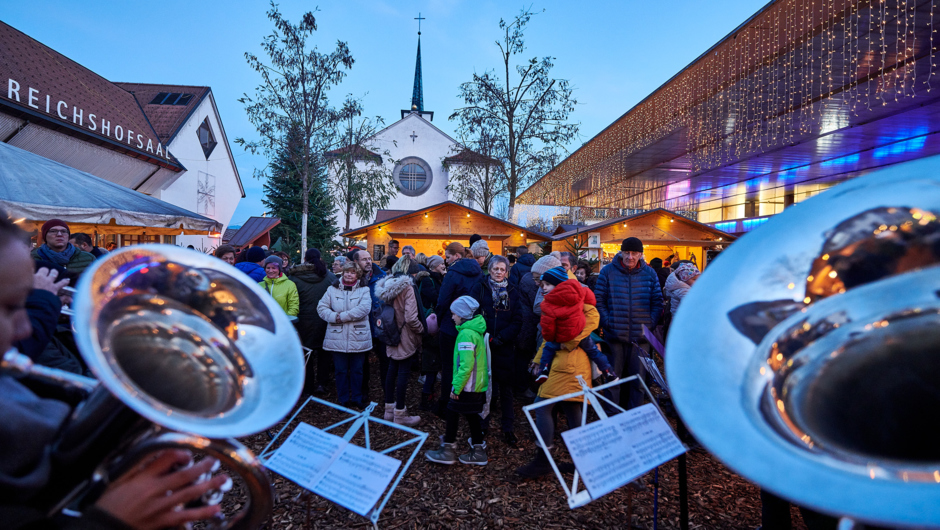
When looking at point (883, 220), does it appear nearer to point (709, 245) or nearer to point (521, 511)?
point (521, 511)

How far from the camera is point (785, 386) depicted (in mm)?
1118

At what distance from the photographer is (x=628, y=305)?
4.28 metres

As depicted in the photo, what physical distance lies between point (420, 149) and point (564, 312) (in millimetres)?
33048

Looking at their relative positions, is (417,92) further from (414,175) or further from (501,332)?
(501,332)

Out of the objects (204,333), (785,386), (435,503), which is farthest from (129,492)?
(435,503)

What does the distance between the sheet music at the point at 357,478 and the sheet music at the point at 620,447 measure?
0.88m

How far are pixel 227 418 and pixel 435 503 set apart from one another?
8.41 feet

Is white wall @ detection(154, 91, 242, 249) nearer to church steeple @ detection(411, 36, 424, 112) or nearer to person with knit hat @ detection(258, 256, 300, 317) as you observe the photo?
person with knit hat @ detection(258, 256, 300, 317)

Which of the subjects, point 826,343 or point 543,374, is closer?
point 826,343

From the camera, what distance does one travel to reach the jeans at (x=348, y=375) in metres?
4.93

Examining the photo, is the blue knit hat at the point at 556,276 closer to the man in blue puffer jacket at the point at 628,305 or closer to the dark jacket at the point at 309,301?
the man in blue puffer jacket at the point at 628,305

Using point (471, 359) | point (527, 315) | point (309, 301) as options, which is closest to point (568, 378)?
point (471, 359)

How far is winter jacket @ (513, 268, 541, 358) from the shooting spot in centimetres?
451

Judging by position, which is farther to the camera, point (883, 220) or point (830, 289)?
point (830, 289)
